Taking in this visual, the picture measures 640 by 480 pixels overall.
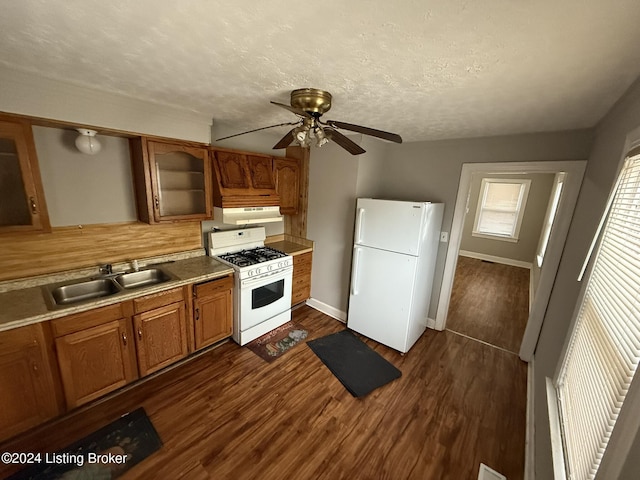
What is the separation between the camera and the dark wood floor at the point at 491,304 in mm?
3236

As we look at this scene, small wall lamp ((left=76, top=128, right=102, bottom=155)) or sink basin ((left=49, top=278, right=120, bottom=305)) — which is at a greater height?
small wall lamp ((left=76, top=128, right=102, bottom=155))

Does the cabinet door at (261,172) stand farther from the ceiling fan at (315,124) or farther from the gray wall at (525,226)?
the gray wall at (525,226)

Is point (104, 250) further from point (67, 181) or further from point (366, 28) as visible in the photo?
point (366, 28)

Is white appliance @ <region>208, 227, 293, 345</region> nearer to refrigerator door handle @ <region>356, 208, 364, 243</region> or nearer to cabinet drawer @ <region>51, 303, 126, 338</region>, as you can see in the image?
refrigerator door handle @ <region>356, 208, 364, 243</region>

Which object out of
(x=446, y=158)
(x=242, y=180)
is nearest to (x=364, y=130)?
(x=242, y=180)

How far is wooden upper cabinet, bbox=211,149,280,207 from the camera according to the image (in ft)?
8.60

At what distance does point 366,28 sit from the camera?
3.24 feet

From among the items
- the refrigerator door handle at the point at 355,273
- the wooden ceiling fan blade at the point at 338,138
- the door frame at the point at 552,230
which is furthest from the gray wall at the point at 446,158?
the wooden ceiling fan blade at the point at 338,138

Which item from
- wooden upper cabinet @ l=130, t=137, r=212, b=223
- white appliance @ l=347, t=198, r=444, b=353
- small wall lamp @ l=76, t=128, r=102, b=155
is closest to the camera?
small wall lamp @ l=76, t=128, r=102, b=155

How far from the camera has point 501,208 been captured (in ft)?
19.7

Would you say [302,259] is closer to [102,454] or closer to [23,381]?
[102,454]

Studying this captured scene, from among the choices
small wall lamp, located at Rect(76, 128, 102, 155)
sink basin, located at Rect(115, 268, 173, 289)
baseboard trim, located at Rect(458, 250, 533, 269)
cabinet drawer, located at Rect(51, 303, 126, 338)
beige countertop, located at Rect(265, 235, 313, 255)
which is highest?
small wall lamp, located at Rect(76, 128, 102, 155)

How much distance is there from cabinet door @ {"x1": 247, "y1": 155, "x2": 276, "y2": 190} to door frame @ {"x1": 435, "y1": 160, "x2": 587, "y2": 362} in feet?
7.34

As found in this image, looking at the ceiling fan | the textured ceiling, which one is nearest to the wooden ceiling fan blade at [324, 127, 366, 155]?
the ceiling fan
